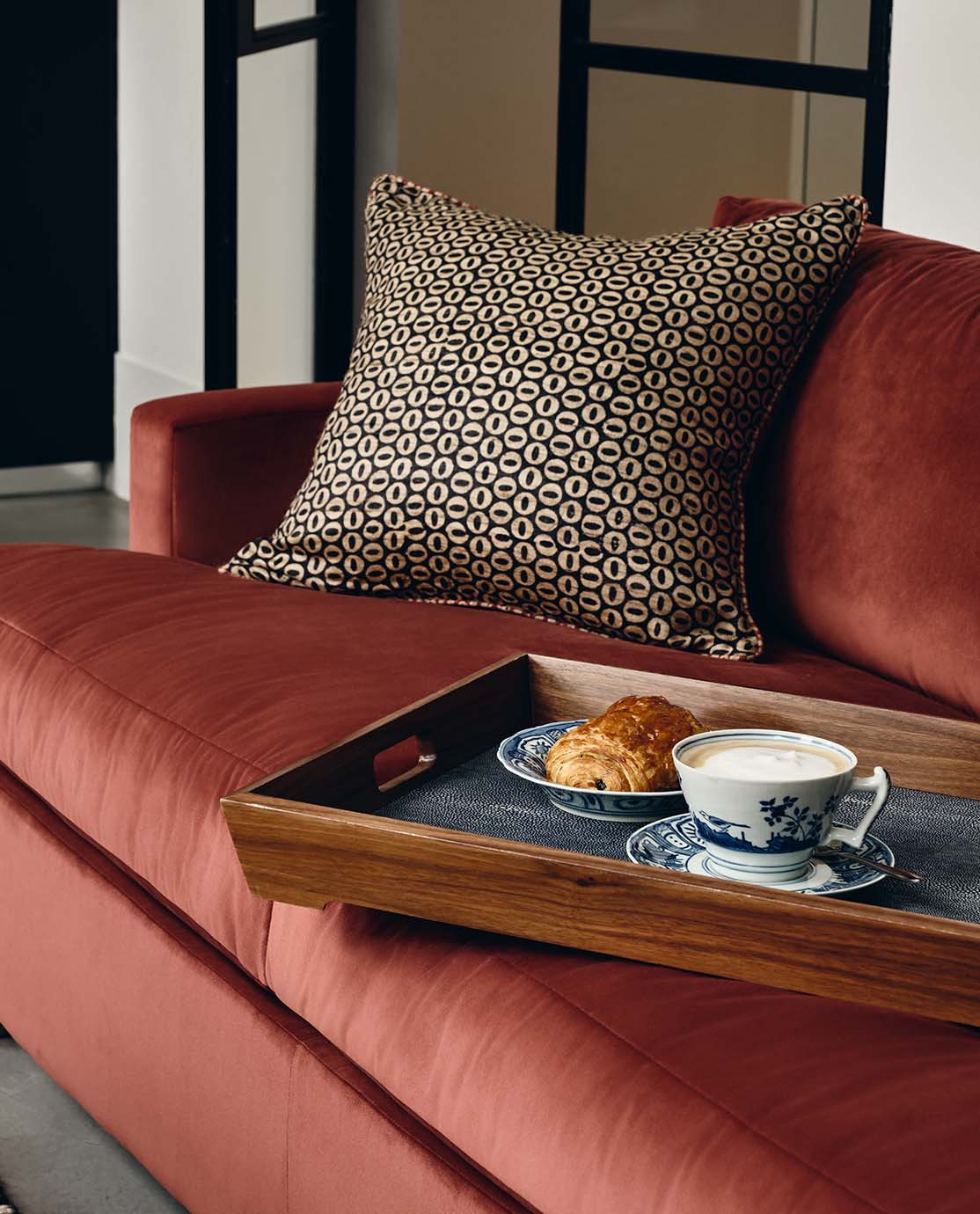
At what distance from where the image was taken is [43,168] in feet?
13.0

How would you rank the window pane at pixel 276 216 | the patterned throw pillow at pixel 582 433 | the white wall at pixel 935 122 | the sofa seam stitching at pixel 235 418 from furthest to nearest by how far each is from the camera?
the window pane at pixel 276 216, the white wall at pixel 935 122, the sofa seam stitching at pixel 235 418, the patterned throw pillow at pixel 582 433

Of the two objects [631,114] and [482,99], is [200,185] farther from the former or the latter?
[631,114]

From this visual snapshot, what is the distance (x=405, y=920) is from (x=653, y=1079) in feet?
0.78

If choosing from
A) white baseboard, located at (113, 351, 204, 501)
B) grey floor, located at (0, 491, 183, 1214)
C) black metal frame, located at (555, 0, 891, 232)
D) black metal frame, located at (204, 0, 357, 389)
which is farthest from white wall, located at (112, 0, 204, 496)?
grey floor, located at (0, 491, 183, 1214)

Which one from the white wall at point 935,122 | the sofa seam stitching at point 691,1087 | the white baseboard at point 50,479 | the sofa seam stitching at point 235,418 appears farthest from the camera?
the white baseboard at point 50,479

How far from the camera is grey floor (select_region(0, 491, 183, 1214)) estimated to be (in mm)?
1355

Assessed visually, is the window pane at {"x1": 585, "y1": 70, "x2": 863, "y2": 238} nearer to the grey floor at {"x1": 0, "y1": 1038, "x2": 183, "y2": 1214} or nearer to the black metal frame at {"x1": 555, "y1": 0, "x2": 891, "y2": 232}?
the black metal frame at {"x1": 555, "y1": 0, "x2": 891, "y2": 232}

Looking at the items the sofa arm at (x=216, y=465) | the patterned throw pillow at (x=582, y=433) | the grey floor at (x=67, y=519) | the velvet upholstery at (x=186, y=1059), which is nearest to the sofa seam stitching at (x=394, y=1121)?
the velvet upholstery at (x=186, y=1059)

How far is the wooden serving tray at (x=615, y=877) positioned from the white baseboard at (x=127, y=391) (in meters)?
3.05

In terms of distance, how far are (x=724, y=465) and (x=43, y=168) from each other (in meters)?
2.92

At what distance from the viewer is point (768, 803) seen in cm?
88

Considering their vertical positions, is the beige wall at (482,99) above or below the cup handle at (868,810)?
above

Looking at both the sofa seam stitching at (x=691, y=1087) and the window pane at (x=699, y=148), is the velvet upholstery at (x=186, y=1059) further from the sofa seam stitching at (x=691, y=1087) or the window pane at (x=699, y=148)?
the window pane at (x=699, y=148)

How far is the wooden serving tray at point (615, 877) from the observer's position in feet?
2.69
